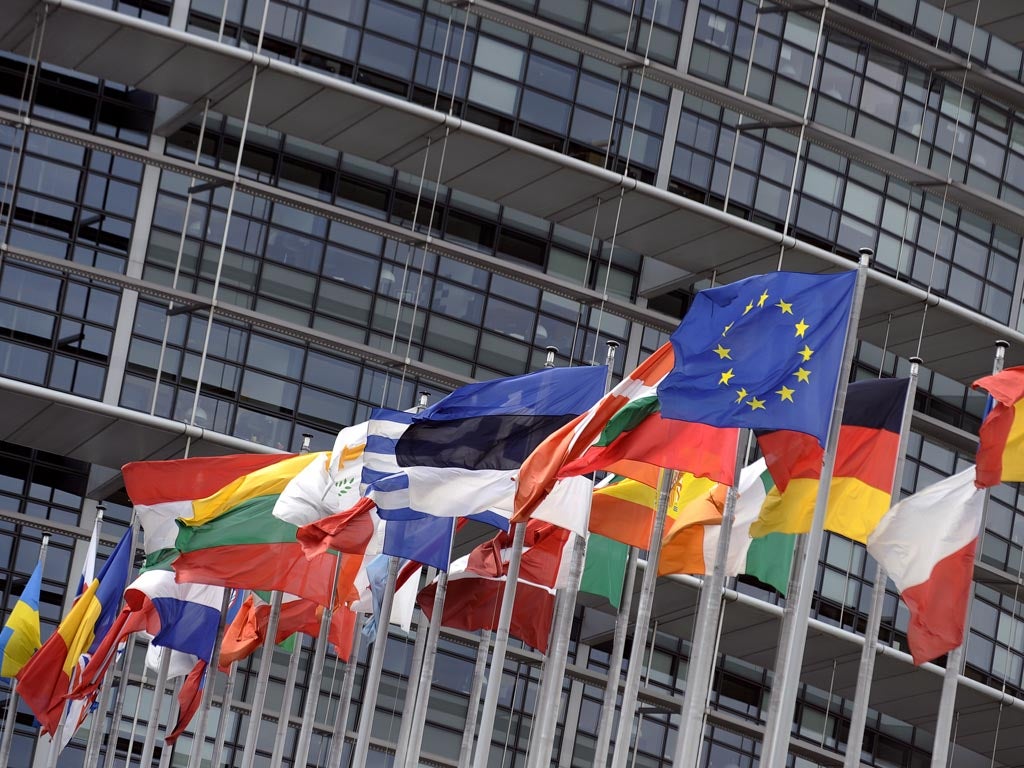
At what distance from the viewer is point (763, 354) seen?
17.1 meters

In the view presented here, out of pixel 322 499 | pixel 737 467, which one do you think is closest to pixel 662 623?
pixel 322 499

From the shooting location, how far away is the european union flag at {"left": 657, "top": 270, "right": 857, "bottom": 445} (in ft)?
55.5

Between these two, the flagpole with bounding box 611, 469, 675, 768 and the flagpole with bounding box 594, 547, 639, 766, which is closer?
the flagpole with bounding box 611, 469, 675, 768

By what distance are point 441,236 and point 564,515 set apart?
2329cm

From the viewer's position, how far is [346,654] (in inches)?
1086

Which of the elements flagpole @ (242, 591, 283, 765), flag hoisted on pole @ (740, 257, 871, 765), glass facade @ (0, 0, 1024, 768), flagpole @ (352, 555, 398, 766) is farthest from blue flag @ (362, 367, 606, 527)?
glass facade @ (0, 0, 1024, 768)

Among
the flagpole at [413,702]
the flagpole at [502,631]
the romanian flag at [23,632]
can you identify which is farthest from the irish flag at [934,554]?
the romanian flag at [23,632]

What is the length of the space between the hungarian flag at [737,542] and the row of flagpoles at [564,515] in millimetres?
30

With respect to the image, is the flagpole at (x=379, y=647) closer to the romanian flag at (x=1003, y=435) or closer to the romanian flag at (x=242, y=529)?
the romanian flag at (x=242, y=529)

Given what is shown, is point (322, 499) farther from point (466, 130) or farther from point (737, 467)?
point (466, 130)

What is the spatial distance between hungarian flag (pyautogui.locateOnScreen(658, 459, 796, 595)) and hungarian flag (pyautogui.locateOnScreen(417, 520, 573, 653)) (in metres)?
2.59

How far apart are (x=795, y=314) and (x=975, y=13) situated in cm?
Result: 2979

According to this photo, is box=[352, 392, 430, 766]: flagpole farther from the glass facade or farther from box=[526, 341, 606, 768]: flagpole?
the glass facade

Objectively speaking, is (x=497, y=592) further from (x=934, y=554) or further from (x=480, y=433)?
(x=934, y=554)
